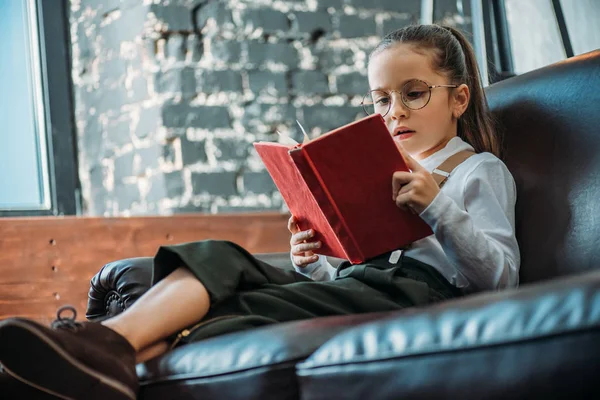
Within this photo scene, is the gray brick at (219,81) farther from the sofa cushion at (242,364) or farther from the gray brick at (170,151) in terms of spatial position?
the sofa cushion at (242,364)

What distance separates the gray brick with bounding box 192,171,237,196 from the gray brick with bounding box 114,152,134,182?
215 mm

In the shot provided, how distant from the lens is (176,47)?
2547mm

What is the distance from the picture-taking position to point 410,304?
125 centimetres

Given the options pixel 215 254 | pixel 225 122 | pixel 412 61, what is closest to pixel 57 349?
pixel 215 254

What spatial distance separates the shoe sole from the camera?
97 cm

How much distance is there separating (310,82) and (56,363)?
1883 mm

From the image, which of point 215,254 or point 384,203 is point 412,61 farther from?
point 215,254

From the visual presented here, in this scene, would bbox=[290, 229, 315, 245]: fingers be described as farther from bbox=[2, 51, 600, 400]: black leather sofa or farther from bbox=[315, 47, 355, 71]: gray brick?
bbox=[315, 47, 355, 71]: gray brick

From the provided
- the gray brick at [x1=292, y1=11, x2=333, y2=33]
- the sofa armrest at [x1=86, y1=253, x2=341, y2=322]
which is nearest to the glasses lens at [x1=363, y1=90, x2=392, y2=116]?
the sofa armrest at [x1=86, y1=253, x2=341, y2=322]

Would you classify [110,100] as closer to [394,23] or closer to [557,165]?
[394,23]

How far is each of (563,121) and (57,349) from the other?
0.94 metres

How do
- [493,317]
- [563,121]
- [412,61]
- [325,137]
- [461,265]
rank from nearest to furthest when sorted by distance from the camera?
[493,317], [325,137], [461,265], [563,121], [412,61]

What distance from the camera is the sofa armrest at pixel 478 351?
72cm

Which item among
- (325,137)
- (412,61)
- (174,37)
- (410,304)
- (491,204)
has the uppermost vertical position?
(174,37)
